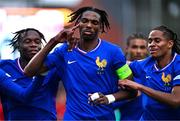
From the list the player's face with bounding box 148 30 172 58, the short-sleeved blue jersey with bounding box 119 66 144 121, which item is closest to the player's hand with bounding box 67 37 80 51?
the player's face with bounding box 148 30 172 58

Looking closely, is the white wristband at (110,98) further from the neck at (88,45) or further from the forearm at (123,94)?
the neck at (88,45)

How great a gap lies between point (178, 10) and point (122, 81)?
12.7m

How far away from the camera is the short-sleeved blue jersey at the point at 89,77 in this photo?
23.9ft

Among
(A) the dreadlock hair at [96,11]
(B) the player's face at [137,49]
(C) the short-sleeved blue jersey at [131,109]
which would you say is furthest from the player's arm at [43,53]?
(B) the player's face at [137,49]

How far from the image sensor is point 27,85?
7.79 m

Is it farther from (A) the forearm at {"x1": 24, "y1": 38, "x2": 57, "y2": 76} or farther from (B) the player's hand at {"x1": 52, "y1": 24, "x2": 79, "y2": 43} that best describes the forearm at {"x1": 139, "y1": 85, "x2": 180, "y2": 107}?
(A) the forearm at {"x1": 24, "y1": 38, "x2": 57, "y2": 76}

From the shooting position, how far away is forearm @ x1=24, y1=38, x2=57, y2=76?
7.22 metres

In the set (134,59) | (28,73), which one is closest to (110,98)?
(28,73)

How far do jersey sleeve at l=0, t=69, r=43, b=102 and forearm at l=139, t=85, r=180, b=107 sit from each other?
4.05ft

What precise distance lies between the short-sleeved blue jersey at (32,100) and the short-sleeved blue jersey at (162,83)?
Answer: 3.50ft

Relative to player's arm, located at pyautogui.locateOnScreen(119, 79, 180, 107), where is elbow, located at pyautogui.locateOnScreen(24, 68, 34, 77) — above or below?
above

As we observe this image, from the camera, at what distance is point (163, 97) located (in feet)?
23.9

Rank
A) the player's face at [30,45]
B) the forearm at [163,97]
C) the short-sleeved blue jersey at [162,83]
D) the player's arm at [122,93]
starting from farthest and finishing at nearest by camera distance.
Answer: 1. the player's face at [30,45]
2. the short-sleeved blue jersey at [162,83]
3. the forearm at [163,97]
4. the player's arm at [122,93]

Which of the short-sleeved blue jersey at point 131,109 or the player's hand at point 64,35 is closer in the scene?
the player's hand at point 64,35
